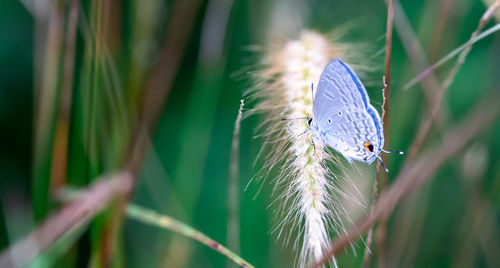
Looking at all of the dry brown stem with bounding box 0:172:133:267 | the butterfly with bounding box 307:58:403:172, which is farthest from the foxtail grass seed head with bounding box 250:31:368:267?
the dry brown stem with bounding box 0:172:133:267

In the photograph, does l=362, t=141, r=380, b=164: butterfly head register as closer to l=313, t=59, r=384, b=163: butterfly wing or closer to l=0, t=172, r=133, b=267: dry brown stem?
l=313, t=59, r=384, b=163: butterfly wing

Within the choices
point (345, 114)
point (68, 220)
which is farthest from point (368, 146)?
point (68, 220)

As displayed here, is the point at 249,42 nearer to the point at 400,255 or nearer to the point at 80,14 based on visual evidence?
the point at 80,14

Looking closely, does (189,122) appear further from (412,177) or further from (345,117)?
(412,177)

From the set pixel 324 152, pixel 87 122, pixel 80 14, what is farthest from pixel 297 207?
pixel 80 14

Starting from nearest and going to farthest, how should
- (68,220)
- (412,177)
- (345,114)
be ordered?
(412,177) < (345,114) < (68,220)

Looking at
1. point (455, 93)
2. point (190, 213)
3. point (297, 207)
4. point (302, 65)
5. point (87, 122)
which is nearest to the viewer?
point (297, 207)
